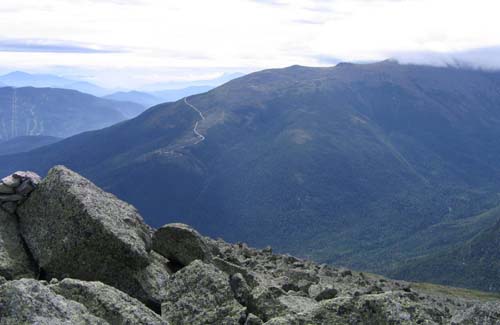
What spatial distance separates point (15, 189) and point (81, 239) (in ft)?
18.5

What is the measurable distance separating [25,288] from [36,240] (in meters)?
11.2

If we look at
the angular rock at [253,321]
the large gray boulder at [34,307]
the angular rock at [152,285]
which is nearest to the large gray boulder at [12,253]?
the angular rock at [152,285]

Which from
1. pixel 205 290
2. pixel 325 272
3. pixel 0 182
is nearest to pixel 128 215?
pixel 0 182

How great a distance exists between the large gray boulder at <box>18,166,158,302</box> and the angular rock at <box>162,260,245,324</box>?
224 cm

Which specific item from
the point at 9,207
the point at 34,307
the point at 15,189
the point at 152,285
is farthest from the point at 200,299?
the point at 15,189

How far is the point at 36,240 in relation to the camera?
1020 inches

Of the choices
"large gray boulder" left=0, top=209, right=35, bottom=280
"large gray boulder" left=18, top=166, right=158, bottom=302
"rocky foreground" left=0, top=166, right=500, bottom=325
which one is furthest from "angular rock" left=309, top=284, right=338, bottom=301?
"large gray boulder" left=0, top=209, right=35, bottom=280

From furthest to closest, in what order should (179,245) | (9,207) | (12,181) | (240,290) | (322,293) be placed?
1. (179,245)
2. (322,293)
3. (12,181)
4. (9,207)
5. (240,290)

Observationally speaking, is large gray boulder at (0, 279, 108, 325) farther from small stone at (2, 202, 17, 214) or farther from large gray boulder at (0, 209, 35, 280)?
small stone at (2, 202, 17, 214)

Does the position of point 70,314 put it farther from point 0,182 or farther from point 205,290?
point 0,182

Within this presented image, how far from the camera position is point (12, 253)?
25.4 meters

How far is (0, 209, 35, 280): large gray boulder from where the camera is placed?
24.4 metres

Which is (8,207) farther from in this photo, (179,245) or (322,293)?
(322,293)

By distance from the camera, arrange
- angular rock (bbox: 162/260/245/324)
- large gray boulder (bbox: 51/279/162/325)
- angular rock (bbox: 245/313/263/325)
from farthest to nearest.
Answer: angular rock (bbox: 162/260/245/324)
angular rock (bbox: 245/313/263/325)
large gray boulder (bbox: 51/279/162/325)
